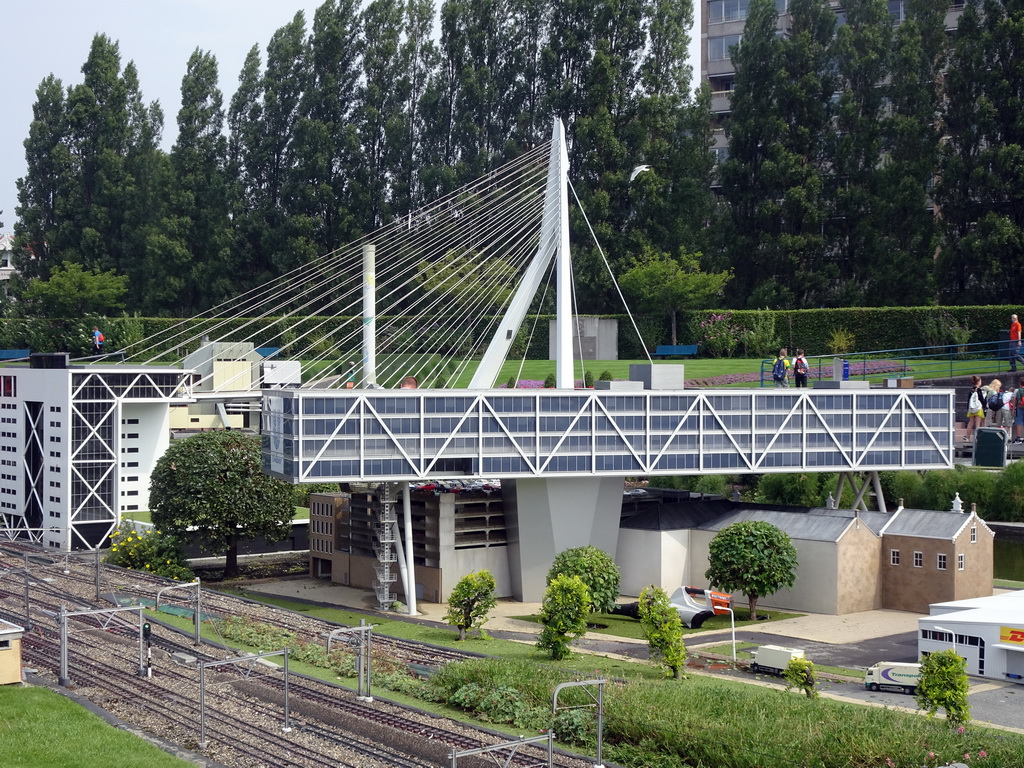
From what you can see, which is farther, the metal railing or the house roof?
the metal railing

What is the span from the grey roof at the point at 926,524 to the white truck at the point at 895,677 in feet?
33.2

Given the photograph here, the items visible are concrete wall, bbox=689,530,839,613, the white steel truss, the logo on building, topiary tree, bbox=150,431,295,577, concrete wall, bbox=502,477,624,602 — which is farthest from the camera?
topiary tree, bbox=150,431,295,577

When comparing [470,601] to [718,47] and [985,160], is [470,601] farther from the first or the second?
[718,47]

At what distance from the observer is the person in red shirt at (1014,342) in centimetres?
5797

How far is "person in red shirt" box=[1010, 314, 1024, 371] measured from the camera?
2282 inches

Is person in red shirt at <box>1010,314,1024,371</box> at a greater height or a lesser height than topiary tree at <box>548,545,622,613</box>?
greater

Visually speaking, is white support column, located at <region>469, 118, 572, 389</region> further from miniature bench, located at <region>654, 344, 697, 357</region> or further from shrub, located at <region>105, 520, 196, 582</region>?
miniature bench, located at <region>654, 344, 697, 357</region>

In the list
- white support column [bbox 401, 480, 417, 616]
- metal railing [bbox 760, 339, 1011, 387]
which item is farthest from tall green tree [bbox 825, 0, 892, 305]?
white support column [bbox 401, 480, 417, 616]

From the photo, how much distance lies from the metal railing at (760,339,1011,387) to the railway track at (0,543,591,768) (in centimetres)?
3423

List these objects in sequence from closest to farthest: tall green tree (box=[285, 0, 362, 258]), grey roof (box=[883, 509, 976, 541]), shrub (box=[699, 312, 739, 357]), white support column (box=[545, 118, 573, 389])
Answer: grey roof (box=[883, 509, 976, 541]) < white support column (box=[545, 118, 573, 389]) < shrub (box=[699, 312, 739, 357]) < tall green tree (box=[285, 0, 362, 258])

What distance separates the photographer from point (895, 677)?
29125mm

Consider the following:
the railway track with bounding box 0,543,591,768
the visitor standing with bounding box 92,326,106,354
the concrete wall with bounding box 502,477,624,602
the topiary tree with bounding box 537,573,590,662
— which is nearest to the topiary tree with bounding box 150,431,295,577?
the railway track with bounding box 0,543,591,768

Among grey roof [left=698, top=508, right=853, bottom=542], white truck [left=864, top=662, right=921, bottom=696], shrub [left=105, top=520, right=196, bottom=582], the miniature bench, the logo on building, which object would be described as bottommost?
white truck [left=864, top=662, right=921, bottom=696]

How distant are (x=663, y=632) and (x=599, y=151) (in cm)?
5015
